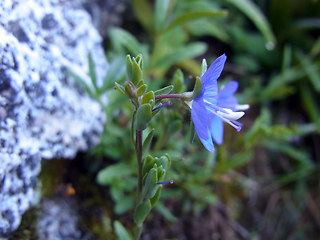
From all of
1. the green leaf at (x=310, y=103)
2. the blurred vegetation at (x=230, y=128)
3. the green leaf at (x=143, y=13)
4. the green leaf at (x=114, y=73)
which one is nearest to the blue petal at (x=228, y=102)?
the blurred vegetation at (x=230, y=128)

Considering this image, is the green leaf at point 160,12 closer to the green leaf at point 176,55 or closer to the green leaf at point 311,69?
the green leaf at point 176,55

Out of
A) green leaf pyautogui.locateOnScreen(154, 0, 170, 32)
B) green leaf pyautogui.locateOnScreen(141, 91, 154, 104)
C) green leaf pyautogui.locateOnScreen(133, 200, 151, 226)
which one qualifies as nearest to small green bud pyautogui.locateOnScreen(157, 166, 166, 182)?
green leaf pyautogui.locateOnScreen(133, 200, 151, 226)

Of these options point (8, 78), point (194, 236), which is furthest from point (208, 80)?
point (194, 236)

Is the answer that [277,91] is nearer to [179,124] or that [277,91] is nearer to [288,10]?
[288,10]

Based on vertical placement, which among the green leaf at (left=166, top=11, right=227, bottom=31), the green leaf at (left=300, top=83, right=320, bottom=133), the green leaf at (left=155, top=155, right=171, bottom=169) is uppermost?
the green leaf at (left=166, top=11, right=227, bottom=31)

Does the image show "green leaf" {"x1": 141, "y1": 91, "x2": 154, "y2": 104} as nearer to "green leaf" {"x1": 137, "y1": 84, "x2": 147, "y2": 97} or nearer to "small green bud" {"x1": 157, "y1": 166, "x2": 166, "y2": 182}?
"green leaf" {"x1": 137, "y1": 84, "x2": 147, "y2": 97}

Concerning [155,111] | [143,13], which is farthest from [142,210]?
[143,13]

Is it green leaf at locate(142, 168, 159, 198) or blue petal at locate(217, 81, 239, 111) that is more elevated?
blue petal at locate(217, 81, 239, 111)
